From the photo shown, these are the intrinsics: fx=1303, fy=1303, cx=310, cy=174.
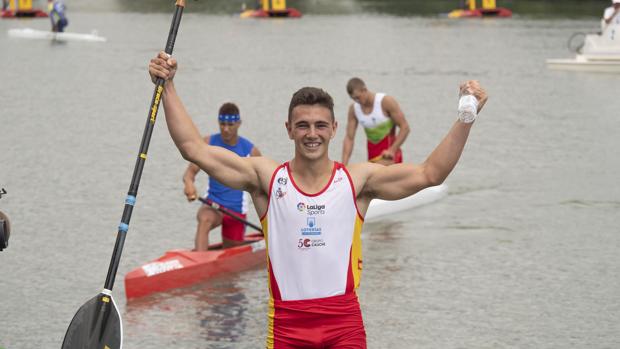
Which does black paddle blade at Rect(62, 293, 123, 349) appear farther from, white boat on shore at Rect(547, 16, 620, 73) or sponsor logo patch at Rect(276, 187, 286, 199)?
white boat on shore at Rect(547, 16, 620, 73)

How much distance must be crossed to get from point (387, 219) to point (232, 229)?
121 inches

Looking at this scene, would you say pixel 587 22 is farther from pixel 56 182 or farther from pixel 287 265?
pixel 287 265

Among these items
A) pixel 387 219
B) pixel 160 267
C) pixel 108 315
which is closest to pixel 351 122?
pixel 387 219

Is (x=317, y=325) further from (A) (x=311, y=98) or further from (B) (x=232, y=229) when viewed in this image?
(B) (x=232, y=229)

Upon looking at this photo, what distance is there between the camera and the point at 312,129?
5.91 meters

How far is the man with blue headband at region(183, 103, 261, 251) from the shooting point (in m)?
11.6

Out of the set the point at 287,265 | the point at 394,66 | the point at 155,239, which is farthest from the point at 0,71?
the point at 287,265

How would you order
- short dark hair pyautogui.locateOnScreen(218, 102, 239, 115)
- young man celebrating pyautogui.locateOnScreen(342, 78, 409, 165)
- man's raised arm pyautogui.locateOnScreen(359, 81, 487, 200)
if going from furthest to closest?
young man celebrating pyautogui.locateOnScreen(342, 78, 409, 165)
short dark hair pyautogui.locateOnScreen(218, 102, 239, 115)
man's raised arm pyautogui.locateOnScreen(359, 81, 487, 200)

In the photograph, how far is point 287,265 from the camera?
6.06 m

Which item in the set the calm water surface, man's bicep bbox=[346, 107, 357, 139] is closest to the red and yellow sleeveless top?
the calm water surface

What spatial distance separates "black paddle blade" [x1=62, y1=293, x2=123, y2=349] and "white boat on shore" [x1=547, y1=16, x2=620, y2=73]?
90.0 feet

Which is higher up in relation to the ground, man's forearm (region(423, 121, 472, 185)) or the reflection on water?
the reflection on water

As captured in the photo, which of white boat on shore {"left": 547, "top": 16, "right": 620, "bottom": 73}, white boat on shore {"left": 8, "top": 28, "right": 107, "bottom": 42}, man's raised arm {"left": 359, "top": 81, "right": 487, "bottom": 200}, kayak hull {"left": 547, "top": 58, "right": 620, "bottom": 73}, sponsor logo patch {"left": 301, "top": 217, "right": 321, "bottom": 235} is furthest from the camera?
white boat on shore {"left": 8, "top": 28, "right": 107, "bottom": 42}

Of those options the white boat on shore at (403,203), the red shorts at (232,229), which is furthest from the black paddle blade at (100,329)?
the white boat on shore at (403,203)
